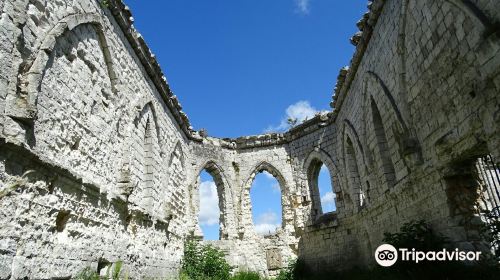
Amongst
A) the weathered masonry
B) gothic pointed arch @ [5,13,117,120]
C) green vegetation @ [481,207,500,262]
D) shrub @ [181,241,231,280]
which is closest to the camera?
gothic pointed arch @ [5,13,117,120]

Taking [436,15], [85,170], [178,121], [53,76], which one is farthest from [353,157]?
[53,76]

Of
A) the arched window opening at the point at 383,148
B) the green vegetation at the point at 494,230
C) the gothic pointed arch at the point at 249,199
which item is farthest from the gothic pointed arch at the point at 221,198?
the green vegetation at the point at 494,230

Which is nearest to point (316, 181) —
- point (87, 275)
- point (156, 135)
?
point (156, 135)

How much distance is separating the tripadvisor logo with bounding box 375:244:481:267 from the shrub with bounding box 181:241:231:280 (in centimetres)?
569

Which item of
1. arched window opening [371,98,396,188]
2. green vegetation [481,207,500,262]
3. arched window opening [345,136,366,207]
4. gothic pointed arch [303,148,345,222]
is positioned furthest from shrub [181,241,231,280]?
green vegetation [481,207,500,262]

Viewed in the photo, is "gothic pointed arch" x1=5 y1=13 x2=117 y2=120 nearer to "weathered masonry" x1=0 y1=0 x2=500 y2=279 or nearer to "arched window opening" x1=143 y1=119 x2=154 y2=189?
"weathered masonry" x1=0 y1=0 x2=500 y2=279

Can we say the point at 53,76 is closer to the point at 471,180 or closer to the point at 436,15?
the point at 436,15

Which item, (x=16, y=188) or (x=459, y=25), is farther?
(x=459, y=25)

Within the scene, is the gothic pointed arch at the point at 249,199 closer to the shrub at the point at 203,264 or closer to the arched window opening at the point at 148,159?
the shrub at the point at 203,264

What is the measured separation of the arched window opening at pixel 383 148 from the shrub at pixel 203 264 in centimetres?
591

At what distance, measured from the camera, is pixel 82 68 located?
19.9ft

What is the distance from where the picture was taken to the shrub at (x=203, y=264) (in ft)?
35.5

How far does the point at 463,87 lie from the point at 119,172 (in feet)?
20.0

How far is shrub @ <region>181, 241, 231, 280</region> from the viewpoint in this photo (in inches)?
426
